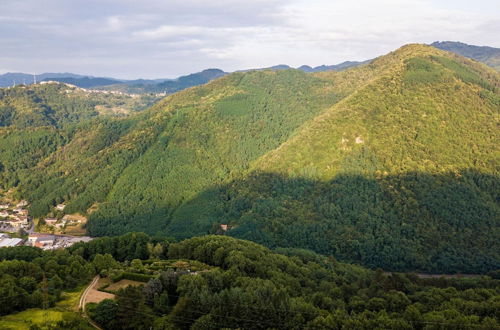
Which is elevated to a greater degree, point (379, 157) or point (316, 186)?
point (379, 157)

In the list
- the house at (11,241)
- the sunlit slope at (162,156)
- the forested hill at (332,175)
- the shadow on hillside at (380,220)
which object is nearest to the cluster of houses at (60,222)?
the sunlit slope at (162,156)

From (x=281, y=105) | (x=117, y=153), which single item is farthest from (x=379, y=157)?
(x=117, y=153)

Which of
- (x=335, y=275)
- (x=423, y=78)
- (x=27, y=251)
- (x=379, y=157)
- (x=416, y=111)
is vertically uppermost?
(x=423, y=78)

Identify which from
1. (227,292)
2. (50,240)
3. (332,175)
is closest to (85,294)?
(227,292)

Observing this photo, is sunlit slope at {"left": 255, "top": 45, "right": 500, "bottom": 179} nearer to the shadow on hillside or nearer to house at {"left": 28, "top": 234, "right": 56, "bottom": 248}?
the shadow on hillside

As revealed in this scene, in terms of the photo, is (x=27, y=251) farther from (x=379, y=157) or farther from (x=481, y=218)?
(x=481, y=218)

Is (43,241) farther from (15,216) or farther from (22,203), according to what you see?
(22,203)

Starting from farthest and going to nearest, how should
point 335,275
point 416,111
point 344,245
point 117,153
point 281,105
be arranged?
point 281,105 < point 117,153 < point 416,111 < point 344,245 < point 335,275
